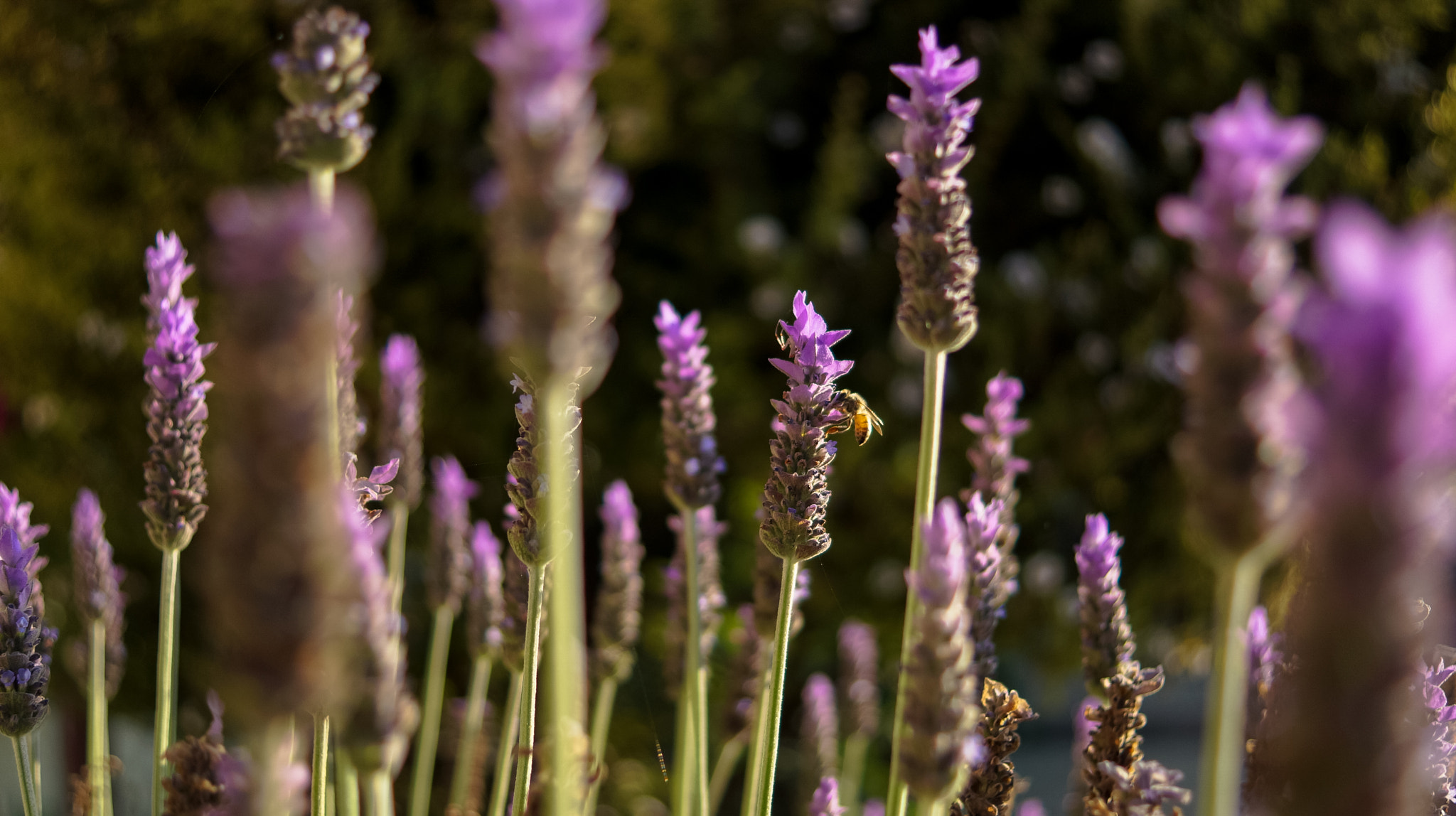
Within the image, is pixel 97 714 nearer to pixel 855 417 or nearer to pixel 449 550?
pixel 449 550

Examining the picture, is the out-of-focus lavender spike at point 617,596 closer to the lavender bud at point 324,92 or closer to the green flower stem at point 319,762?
the green flower stem at point 319,762

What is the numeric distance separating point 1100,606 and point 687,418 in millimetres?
362

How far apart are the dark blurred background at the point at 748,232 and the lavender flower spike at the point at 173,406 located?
1.44 meters

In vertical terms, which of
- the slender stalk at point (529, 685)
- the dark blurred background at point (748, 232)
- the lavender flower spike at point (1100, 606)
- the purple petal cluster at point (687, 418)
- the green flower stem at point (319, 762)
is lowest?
the green flower stem at point (319, 762)

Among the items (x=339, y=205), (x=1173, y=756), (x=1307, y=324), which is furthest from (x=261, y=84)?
(x=1173, y=756)

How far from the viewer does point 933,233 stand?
777mm

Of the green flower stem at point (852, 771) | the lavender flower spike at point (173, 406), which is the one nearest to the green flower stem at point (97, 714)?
the lavender flower spike at point (173, 406)

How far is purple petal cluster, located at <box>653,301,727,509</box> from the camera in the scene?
888 millimetres

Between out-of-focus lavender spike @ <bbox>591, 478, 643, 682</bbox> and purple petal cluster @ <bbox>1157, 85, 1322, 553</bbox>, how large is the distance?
0.80 meters

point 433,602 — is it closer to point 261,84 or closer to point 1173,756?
point 261,84

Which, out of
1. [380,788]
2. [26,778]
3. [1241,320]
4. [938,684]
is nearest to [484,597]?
[26,778]

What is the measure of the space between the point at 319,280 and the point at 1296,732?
0.35m

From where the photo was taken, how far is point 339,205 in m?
0.39

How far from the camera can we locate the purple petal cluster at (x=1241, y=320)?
0.42m
